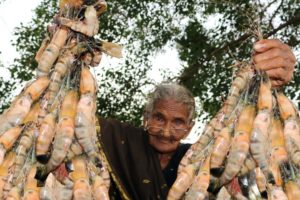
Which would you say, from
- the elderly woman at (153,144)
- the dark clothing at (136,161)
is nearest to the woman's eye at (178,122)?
the elderly woman at (153,144)

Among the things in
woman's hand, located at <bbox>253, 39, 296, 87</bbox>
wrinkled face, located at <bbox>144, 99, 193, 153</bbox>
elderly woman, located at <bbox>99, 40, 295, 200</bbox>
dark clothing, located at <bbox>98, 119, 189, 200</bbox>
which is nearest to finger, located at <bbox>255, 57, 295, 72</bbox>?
woman's hand, located at <bbox>253, 39, 296, 87</bbox>

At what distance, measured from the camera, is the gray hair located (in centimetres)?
348

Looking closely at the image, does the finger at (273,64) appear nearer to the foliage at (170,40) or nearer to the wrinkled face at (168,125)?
the wrinkled face at (168,125)

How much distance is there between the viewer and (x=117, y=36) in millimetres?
7770

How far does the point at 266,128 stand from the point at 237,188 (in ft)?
0.62

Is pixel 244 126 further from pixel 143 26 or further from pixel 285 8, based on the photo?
pixel 143 26

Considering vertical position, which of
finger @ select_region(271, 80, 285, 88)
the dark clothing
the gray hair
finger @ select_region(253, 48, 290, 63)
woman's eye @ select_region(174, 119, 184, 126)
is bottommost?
the dark clothing

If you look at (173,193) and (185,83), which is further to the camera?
(185,83)

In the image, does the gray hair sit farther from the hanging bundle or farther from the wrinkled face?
the hanging bundle

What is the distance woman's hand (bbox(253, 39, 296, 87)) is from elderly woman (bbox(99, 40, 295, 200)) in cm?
89

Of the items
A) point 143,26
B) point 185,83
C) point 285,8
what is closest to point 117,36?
point 143,26

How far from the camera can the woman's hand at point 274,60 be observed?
1980 mm

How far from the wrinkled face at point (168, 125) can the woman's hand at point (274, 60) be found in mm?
1299

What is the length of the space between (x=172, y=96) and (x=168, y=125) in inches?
6.5
